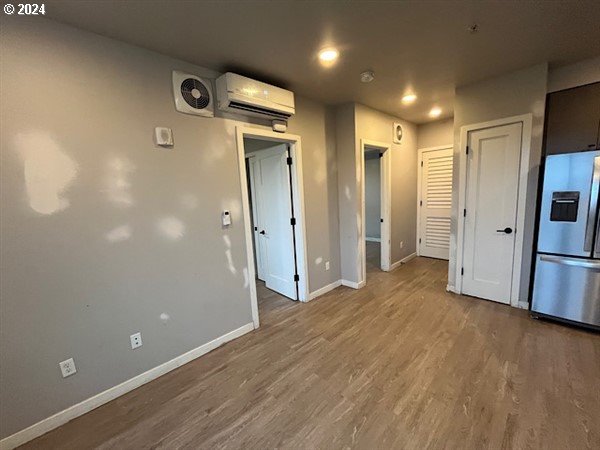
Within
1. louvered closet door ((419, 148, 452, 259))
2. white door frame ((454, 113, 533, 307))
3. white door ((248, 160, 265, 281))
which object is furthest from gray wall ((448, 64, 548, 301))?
white door ((248, 160, 265, 281))

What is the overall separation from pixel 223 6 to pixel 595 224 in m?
3.50

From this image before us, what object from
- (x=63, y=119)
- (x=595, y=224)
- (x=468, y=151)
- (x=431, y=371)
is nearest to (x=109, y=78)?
(x=63, y=119)

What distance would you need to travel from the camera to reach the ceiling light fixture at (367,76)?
2.56 meters

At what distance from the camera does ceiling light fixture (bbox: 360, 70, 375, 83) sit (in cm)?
256

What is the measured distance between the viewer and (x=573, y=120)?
2672mm

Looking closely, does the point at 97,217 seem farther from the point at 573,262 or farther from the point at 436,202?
the point at 436,202

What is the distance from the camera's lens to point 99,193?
1850 mm

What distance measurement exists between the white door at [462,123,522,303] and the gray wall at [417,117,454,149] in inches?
66.3

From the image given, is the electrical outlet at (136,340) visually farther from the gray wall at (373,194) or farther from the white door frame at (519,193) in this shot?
the gray wall at (373,194)

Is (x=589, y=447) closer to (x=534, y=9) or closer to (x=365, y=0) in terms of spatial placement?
(x=534, y=9)

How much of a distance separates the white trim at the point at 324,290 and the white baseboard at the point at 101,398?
4.25 ft

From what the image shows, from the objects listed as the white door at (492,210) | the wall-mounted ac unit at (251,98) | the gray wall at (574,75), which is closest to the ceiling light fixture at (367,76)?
the wall-mounted ac unit at (251,98)

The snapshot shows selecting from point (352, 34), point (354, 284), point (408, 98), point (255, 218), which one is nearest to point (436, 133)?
point (408, 98)

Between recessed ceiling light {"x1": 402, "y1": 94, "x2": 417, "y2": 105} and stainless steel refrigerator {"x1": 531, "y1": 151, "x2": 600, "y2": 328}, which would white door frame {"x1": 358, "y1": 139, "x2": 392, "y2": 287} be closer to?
recessed ceiling light {"x1": 402, "y1": 94, "x2": 417, "y2": 105}
